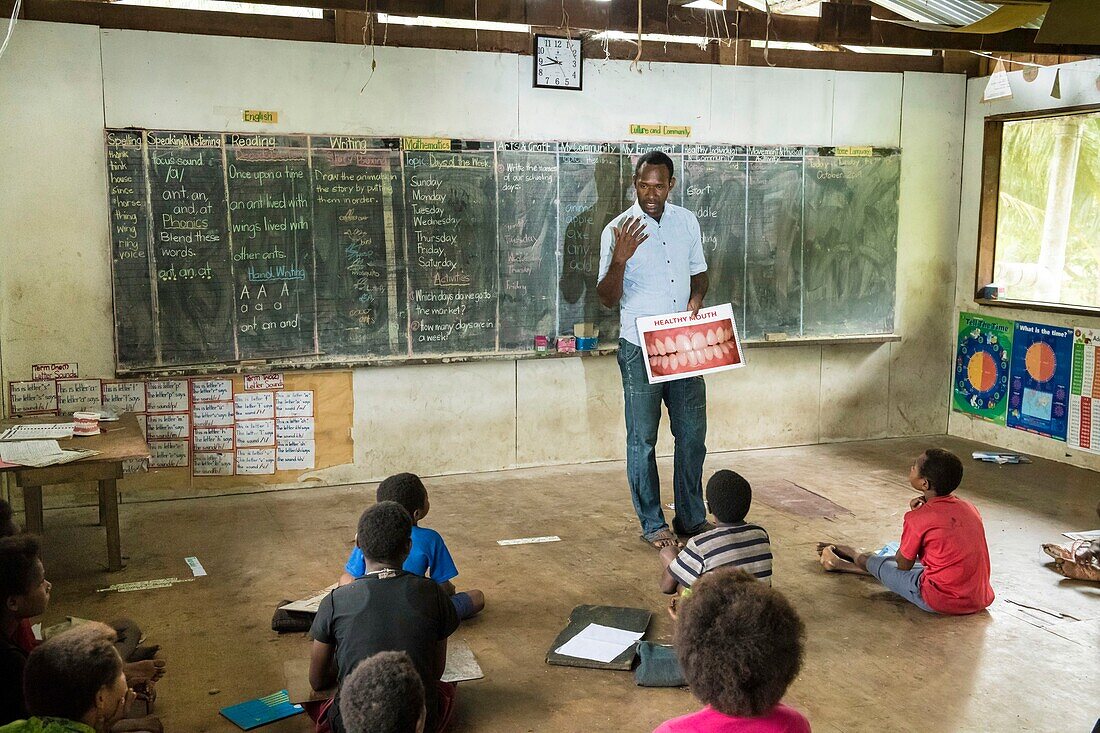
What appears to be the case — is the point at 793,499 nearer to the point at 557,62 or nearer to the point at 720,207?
the point at 720,207

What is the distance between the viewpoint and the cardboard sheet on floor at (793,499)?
5.34 m

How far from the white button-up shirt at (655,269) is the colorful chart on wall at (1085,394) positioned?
9.94 feet

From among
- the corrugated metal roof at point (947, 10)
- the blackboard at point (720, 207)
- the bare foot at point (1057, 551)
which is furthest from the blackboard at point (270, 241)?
the bare foot at point (1057, 551)

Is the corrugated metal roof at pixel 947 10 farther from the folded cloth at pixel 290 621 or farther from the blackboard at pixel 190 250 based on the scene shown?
the blackboard at pixel 190 250

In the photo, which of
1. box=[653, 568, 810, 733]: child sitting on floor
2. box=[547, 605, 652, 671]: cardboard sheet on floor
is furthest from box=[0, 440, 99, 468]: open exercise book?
box=[653, 568, 810, 733]: child sitting on floor

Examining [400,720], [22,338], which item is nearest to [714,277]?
[22,338]

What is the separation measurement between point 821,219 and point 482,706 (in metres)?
4.63

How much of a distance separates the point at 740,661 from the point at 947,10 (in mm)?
3536

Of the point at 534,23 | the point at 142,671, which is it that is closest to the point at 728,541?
the point at 142,671

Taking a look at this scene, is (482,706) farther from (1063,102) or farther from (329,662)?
(1063,102)

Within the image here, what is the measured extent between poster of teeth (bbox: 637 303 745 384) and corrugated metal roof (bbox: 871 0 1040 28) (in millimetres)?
1589

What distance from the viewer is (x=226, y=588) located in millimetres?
4176

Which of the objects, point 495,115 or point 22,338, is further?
point 495,115

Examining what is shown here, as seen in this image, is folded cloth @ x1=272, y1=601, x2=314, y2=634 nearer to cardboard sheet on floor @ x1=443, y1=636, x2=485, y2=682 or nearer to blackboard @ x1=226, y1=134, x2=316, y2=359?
cardboard sheet on floor @ x1=443, y1=636, x2=485, y2=682
